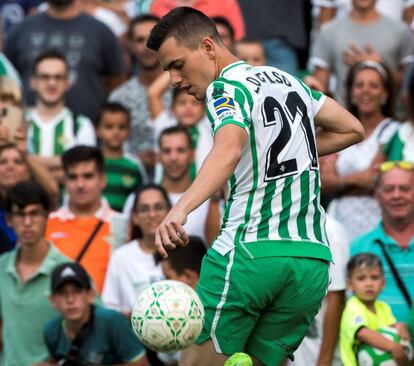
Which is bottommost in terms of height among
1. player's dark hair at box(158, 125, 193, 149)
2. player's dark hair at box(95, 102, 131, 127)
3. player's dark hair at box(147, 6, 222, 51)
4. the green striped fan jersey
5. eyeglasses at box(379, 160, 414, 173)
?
the green striped fan jersey

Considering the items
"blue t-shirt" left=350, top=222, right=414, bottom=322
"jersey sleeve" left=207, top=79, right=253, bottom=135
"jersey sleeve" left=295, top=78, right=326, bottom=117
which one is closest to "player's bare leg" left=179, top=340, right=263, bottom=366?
"jersey sleeve" left=207, top=79, right=253, bottom=135

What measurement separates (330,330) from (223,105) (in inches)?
145

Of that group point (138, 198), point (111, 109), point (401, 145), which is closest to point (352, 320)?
point (138, 198)

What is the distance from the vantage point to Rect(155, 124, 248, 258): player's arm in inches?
246

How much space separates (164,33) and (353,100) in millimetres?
4980

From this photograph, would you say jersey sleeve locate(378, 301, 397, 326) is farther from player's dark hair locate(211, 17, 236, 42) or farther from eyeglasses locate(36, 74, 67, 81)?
eyeglasses locate(36, 74, 67, 81)

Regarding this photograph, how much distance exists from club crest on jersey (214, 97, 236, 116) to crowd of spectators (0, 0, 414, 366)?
3132 mm

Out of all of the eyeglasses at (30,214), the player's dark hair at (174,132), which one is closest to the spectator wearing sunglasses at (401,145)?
the player's dark hair at (174,132)

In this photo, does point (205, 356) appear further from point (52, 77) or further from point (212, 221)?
point (52, 77)

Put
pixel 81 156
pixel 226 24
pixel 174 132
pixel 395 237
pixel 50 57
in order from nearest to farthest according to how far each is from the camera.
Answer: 1. pixel 395 237
2. pixel 81 156
3. pixel 174 132
4. pixel 50 57
5. pixel 226 24

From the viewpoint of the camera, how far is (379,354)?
929 centimetres

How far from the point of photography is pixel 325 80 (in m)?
13.3

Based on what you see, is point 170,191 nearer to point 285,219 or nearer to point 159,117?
point 159,117

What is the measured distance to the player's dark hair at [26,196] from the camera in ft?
35.2
